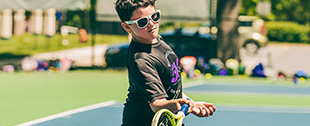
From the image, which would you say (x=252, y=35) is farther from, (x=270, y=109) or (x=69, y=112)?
(x=69, y=112)

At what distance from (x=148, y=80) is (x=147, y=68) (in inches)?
3.4

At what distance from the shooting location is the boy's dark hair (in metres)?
4.18

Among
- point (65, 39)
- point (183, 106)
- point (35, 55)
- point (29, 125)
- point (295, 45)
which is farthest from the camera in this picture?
point (295, 45)

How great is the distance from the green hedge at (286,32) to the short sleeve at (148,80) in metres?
33.2

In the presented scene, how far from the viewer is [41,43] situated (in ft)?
92.8

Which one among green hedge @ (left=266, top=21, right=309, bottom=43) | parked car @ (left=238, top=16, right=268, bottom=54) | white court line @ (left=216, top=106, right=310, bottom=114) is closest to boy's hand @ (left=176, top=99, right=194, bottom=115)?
white court line @ (left=216, top=106, right=310, bottom=114)

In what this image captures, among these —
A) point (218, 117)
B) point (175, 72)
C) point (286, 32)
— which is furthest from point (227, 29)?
point (286, 32)

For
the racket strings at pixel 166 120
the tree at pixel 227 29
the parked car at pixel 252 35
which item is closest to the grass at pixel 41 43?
the parked car at pixel 252 35

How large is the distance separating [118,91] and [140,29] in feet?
30.5

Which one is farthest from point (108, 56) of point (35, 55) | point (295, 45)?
point (295, 45)

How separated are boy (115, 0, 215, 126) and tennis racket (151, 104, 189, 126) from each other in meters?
0.05

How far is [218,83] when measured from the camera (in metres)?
15.5

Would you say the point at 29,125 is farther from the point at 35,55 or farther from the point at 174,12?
the point at 35,55

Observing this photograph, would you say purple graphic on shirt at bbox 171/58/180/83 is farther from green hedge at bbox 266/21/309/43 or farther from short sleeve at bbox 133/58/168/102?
green hedge at bbox 266/21/309/43
